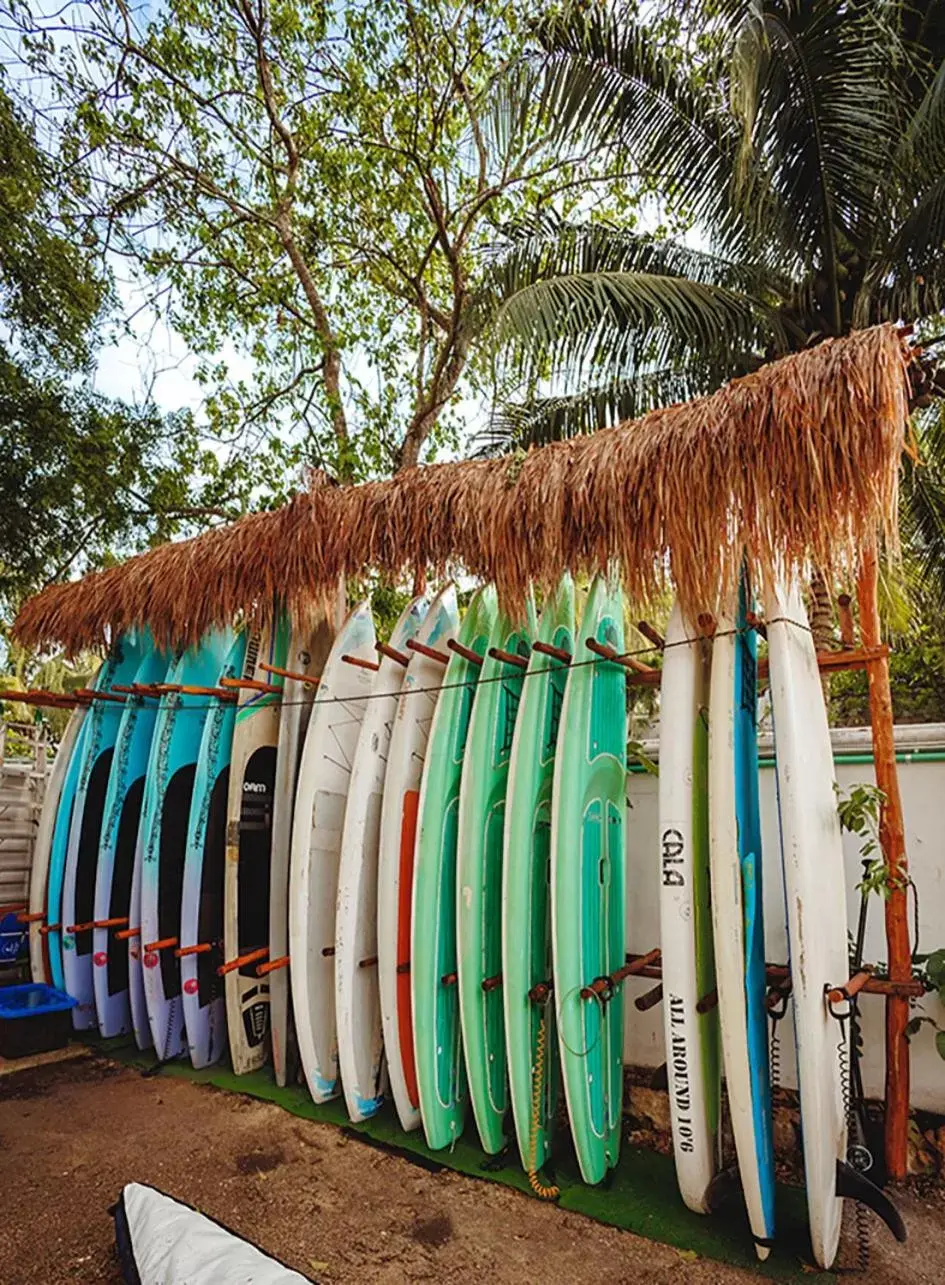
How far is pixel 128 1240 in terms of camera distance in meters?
1.96

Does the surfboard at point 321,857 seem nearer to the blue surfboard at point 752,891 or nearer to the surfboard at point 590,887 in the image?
the surfboard at point 590,887

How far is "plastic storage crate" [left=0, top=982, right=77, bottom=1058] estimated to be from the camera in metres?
3.70

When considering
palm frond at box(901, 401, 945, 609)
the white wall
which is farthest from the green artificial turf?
palm frond at box(901, 401, 945, 609)

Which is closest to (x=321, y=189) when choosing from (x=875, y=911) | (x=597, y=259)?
(x=597, y=259)

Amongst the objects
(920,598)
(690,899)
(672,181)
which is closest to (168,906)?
(690,899)

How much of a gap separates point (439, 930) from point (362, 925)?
1.25ft

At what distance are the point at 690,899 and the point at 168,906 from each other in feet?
8.55

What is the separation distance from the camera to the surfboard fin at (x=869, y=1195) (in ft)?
6.86

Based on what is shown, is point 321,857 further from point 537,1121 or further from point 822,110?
point 822,110

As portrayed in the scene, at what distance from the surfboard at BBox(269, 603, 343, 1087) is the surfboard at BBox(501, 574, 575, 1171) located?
1.10 meters

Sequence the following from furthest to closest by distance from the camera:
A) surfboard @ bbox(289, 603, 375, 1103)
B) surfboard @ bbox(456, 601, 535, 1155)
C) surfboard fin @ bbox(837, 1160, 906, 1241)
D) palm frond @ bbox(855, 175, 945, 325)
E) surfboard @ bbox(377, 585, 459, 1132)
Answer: palm frond @ bbox(855, 175, 945, 325) → surfboard @ bbox(289, 603, 375, 1103) → surfboard @ bbox(377, 585, 459, 1132) → surfboard @ bbox(456, 601, 535, 1155) → surfboard fin @ bbox(837, 1160, 906, 1241)

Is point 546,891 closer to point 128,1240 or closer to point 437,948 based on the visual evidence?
point 437,948

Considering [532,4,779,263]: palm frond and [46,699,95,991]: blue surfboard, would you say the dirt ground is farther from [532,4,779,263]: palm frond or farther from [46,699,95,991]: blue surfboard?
[532,4,779,263]: palm frond

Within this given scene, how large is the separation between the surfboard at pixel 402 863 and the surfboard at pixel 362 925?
3.2 inches
